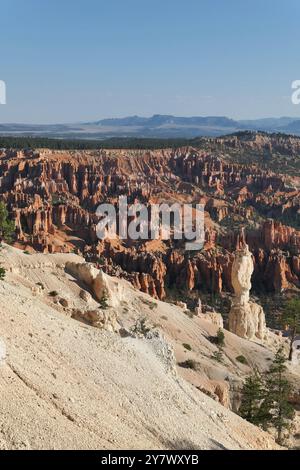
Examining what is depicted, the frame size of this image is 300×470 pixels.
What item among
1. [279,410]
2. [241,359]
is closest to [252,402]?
[279,410]

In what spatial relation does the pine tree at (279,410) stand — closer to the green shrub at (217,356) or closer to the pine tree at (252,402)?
the pine tree at (252,402)

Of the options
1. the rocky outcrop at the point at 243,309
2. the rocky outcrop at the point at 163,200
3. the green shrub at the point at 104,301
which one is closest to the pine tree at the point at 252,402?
the green shrub at the point at 104,301

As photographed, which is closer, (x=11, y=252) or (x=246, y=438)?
(x=246, y=438)

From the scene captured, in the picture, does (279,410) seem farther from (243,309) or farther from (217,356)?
(243,309)

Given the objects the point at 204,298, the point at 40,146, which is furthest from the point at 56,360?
the point at 40,146

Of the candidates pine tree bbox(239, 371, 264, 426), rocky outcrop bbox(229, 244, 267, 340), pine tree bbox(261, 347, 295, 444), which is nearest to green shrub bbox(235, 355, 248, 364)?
rocky outcrop bbox(229, 244, 267, 340)
